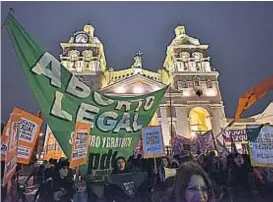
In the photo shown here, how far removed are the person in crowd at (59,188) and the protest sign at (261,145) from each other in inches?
120

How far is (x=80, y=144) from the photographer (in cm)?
407

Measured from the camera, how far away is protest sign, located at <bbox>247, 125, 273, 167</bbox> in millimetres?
5136

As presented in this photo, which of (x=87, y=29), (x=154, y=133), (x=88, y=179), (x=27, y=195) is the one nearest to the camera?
(x=88, y=179)

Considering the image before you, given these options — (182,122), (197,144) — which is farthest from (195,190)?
(182,122)

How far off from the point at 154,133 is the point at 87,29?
964 inches

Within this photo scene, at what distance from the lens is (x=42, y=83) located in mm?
3773

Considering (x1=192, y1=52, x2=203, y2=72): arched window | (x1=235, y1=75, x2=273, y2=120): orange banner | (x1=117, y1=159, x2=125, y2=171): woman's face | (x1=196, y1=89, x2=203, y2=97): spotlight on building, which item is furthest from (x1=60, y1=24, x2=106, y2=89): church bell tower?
(x1=117, y1=159, x2=125, y2=171): woman's face

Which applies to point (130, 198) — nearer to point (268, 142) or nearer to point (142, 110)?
point (142, 110)

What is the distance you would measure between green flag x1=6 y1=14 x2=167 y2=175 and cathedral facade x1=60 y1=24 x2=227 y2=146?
1653 cm

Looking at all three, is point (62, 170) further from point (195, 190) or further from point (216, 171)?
point (216, 171)

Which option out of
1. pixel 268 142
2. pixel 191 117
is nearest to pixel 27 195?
pixel 268 142

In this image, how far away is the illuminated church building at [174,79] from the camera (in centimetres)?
2266

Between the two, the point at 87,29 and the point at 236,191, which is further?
the point at 87,29

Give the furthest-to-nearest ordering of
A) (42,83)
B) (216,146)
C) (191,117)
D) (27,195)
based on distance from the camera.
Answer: (191,117), (216,146), (27,195), (42,83)
